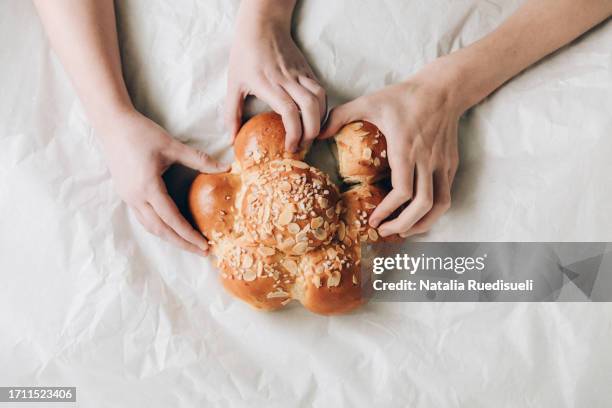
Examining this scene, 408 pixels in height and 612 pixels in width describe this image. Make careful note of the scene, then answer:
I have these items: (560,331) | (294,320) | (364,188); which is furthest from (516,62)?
(294,320)

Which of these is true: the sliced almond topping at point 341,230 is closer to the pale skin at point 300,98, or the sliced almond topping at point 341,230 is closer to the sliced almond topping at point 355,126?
the pale skin at point 300,98

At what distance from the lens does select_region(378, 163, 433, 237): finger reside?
0.92m

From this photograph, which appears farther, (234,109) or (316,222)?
(234,109)

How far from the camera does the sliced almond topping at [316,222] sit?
0.88 meters

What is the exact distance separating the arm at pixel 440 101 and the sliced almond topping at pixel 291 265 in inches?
5.4

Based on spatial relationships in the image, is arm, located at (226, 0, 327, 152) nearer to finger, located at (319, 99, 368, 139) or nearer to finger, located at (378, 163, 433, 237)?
finger, located at (319, 99, 368, 139)

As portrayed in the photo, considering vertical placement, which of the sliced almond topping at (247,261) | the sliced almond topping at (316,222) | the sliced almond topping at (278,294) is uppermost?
the sliced almond topping at (316,222)

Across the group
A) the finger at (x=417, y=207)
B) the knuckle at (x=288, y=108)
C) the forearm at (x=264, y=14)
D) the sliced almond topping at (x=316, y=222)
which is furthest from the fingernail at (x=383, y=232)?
the forearm at (x=264, y=14)

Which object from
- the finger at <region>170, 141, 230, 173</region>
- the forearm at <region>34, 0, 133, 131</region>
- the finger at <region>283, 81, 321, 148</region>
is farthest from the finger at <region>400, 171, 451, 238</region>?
the forearm at <region>34, 0, 133, 131</region>

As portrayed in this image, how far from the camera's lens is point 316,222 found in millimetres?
884

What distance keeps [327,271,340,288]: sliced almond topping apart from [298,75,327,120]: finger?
0.25 metres

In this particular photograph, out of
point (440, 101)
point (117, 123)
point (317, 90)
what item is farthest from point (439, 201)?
point (117, 123)

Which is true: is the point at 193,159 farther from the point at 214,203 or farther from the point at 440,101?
the point at 440,101

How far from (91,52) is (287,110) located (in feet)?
1.19
